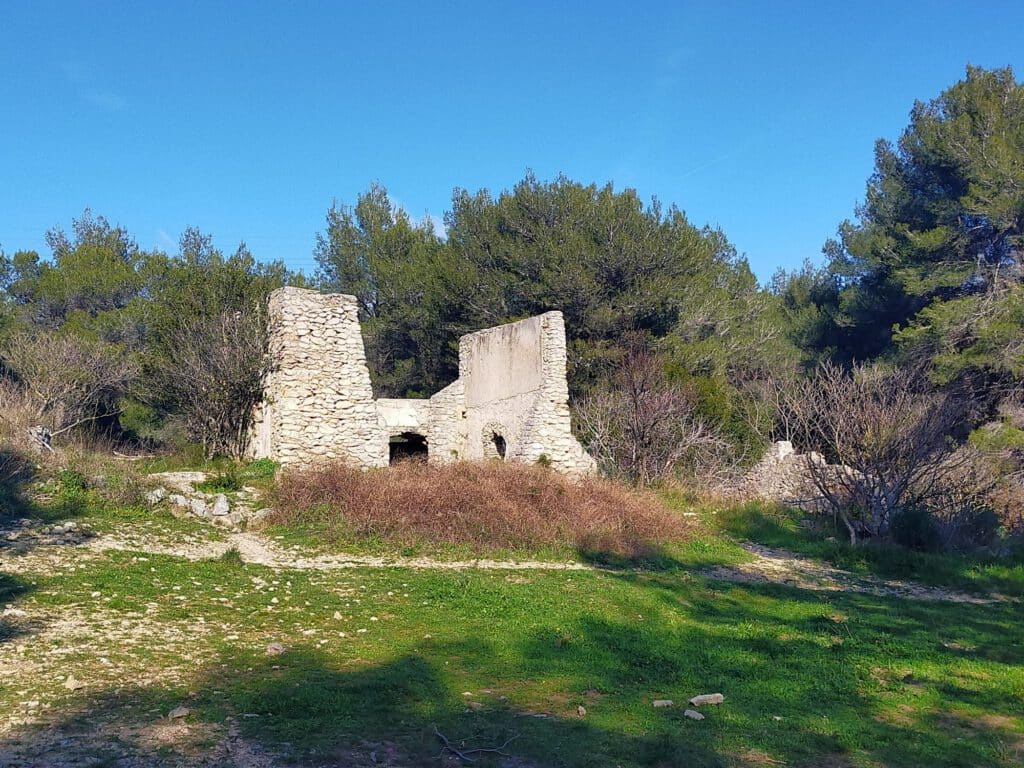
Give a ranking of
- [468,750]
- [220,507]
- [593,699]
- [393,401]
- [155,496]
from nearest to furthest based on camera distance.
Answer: [468,750], [593,699], [155,496], [220,507], [393,401]

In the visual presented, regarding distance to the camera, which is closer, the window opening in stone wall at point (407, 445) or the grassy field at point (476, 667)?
the grassy field at point (476, 667)

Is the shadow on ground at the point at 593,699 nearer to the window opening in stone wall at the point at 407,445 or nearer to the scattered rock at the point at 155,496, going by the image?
the scattered rock at the point at 155,496

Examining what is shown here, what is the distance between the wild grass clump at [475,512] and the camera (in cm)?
1134

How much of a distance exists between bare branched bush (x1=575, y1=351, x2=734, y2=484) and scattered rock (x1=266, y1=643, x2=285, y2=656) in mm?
11613

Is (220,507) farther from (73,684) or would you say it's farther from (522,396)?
(522,396)

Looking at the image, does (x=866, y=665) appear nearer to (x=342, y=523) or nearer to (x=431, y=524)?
(x=431, y=524)

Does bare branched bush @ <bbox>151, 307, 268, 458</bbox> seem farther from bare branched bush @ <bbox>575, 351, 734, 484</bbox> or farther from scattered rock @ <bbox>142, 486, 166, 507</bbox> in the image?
bare branched bush @ <bbox>575, 351, 734, 484</bbox>

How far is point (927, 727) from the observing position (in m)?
5.43

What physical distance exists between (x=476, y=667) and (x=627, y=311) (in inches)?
764

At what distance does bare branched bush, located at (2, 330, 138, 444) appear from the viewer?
18406 mm

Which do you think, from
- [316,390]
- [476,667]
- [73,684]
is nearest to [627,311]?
[316,390]

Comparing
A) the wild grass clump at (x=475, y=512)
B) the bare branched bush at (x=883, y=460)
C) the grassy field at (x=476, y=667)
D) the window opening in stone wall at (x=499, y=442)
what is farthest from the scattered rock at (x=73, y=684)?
the window opening in stone wall at (x=499, y=442)

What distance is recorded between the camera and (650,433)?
17.9 m

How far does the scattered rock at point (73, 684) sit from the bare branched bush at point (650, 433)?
1312cm
